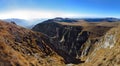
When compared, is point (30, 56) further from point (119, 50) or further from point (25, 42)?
point (119, 50)

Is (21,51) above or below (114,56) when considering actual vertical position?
below

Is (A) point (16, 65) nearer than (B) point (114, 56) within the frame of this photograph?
No

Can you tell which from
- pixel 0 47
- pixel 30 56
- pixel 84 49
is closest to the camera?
pixel 0 47

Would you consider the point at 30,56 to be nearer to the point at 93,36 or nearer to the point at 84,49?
the point at 84,49

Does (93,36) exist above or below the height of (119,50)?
below

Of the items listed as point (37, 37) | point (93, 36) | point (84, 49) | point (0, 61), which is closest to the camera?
point (0, 61)

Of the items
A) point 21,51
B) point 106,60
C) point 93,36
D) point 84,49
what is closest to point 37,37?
point 21,51

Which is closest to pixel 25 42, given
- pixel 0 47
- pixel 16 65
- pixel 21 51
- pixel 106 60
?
pixel 21 51

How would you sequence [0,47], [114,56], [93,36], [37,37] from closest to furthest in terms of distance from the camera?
1. [114,56]
2. [0,47]
3. [37,37]
4. [93,36]

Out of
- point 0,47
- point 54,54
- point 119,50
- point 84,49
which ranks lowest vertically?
point 84,49
